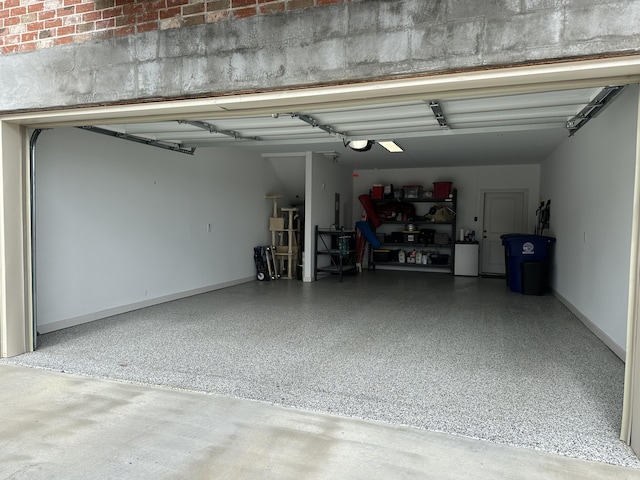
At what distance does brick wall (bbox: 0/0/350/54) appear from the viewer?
303 centimetres

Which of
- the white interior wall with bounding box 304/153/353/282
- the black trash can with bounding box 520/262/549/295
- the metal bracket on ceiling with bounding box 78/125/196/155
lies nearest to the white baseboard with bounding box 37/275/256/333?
the white interior wall with bounding box 304/153/353/282

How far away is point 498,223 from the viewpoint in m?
10.7

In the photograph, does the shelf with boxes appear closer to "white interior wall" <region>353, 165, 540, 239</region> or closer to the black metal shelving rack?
"white interior wall" <region>353, 165, 540, 239</region>

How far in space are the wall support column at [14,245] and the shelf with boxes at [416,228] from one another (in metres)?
8.33

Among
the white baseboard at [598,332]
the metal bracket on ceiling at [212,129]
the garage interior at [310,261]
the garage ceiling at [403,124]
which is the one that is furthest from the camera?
the metal bracket on ceiling at [212,129]

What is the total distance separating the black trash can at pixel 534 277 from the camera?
7391mm

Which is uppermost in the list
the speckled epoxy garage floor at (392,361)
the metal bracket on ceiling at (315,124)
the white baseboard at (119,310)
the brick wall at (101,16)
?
the brick wall at (101,16)

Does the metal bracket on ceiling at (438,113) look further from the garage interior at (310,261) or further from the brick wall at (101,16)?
the brick wall at (101,16)

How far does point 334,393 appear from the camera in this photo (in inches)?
124

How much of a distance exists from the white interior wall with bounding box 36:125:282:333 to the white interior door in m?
6.01

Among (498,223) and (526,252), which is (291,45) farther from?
(498,223)

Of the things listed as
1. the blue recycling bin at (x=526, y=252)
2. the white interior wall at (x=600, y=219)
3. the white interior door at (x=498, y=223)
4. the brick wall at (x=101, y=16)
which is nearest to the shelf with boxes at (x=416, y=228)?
the white interior door at (x=498, y=223)

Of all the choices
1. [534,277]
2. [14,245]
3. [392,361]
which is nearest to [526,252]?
[534,277]

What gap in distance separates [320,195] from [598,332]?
5789 millimetres
